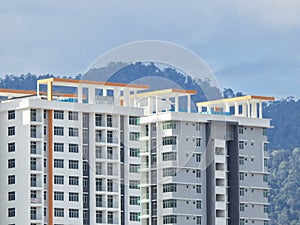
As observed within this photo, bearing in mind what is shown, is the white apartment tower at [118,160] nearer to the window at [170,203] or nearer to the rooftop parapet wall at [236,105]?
the window at [170,203]

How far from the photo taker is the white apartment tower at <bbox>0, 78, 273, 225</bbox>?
128ft

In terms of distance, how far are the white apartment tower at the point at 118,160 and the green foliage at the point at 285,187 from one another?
23204 mm

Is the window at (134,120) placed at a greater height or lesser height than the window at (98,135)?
greater

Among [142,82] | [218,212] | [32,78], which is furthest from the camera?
[32,78]

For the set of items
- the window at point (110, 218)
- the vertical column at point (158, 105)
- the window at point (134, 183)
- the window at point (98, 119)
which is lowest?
the window at point (110, 218)

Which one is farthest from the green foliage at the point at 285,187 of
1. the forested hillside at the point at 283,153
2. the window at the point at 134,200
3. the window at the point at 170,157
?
the window at the point at 134,200

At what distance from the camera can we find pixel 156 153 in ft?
134

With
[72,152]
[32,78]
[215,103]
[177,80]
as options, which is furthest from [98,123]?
[32,78]

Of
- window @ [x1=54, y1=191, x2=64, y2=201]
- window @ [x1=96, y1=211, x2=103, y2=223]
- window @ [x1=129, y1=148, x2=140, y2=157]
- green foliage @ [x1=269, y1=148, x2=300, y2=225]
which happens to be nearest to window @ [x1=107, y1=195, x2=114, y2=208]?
window @ [x1=96, y1=211, x2=103, y2=223]

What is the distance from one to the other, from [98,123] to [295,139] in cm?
3467

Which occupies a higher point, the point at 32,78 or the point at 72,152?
the point at 32,78

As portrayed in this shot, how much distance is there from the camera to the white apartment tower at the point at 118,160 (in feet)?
128

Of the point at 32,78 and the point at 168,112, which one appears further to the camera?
the point at 32,78

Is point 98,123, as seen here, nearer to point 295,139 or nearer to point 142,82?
point 142,82
